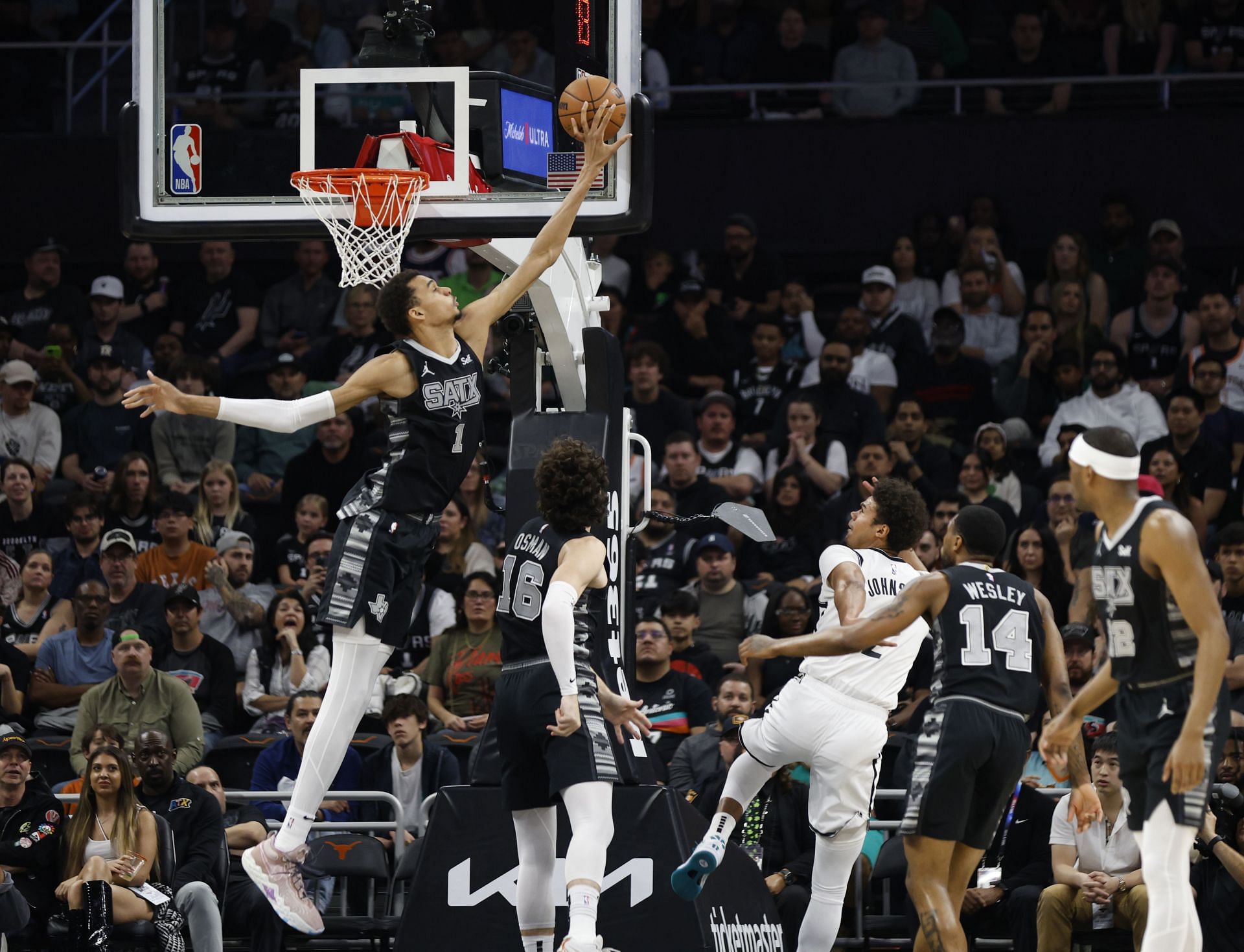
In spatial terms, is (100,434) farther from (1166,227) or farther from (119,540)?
(1166,227)

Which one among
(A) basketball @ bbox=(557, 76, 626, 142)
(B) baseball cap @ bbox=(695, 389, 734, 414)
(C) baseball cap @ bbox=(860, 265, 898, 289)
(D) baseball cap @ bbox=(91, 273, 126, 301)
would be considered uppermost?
(A) basketball @ bbox=(557, 76, 626, 142)

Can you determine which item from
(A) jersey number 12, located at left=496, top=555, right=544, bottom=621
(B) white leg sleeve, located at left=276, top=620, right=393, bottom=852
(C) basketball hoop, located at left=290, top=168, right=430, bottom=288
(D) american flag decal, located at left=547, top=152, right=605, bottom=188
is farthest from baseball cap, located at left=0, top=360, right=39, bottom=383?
(A) jersey number 12, located at left=496, top=555, right=544, bottom=621

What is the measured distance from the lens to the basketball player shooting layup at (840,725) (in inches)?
342

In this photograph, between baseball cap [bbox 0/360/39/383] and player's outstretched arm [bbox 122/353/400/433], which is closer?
player's outstretched arm [bbox 122/353/400/433]

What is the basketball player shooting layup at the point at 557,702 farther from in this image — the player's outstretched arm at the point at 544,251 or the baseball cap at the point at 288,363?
the baseball cap at the point at 288,363

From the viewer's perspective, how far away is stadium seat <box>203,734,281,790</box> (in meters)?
12.3

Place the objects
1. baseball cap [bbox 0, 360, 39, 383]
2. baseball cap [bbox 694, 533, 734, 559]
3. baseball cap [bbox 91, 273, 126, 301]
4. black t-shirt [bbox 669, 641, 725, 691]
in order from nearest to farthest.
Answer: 1. black t-shirt [bbox 669, 641, 725, 691]
2. baseball cap [bbox 694, 533, 734, 559]
3. baseball cap [bbox 0, 360, 39, 383]
4. baseball cap [bbox 91, 273, 126, 301]

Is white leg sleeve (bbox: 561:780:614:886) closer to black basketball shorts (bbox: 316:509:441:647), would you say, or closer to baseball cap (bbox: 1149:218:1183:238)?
black basketball shorts (bbox: 316:509:441:647)

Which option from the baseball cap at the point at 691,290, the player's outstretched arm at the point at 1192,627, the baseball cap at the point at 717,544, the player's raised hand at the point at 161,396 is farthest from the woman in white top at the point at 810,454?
the player's outstretched arm at the point at 1192,627

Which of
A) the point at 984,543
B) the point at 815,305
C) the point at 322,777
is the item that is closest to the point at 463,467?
Answer: the point at 322,777

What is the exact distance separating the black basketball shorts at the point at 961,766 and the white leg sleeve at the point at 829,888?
797 mm

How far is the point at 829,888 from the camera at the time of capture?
28.9 feet

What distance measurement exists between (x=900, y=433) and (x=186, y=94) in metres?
7.12

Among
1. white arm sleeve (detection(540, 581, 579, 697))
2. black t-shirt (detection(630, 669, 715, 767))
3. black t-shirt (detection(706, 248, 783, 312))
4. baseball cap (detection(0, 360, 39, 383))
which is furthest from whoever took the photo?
black t-shirt (detection(706, 248, 783, 312))
